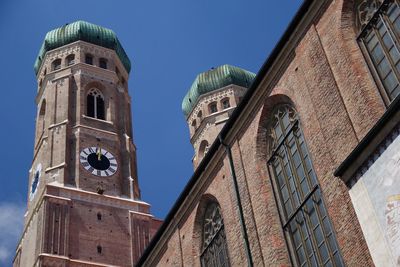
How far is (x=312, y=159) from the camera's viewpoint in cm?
1714

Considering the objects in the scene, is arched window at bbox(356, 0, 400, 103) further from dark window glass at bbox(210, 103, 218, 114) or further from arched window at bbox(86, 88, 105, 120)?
arched window at bbox(86, 88, 105, 120)

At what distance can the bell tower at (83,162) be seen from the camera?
1639 inches

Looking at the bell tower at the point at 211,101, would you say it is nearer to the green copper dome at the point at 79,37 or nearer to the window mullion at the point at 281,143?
the green copper dome at the point at 79,37

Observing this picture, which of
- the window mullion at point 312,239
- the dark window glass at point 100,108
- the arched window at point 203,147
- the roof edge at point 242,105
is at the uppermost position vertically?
the dark window glass at point 100,108

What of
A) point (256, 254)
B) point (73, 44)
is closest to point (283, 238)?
point (256, 254)

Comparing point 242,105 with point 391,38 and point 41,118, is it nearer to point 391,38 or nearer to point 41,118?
point 391,38

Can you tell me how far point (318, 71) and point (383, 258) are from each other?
19.6 feet

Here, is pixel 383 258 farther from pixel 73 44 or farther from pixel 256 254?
pixel 73 44

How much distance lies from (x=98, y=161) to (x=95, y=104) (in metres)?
5.68

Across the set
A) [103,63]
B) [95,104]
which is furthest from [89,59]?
[95,104]

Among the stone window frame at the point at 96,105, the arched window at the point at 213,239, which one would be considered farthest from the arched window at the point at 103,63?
the arched window at the point at 213,239

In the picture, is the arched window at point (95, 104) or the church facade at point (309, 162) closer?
the church facade at point (309, 162)

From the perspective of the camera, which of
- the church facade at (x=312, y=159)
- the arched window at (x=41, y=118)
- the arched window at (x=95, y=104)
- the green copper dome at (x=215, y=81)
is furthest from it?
the green copper dome at (x=215, y=81)

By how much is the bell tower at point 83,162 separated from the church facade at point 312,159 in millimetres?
18398
